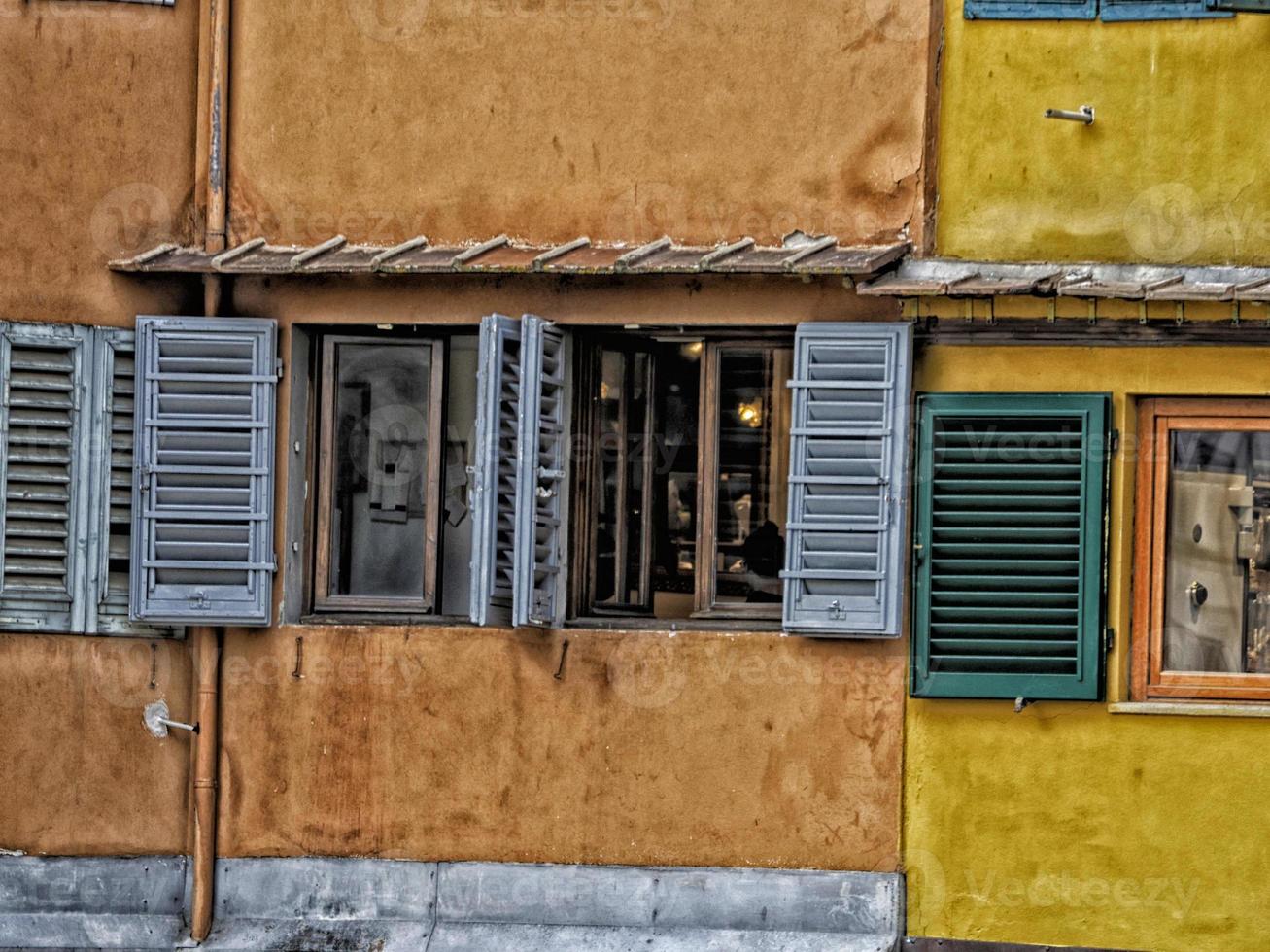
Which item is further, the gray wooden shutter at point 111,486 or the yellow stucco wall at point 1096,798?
the gray wooden shutter at point 111,486

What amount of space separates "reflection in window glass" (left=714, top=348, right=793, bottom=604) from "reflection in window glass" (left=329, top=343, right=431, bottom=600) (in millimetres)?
1394

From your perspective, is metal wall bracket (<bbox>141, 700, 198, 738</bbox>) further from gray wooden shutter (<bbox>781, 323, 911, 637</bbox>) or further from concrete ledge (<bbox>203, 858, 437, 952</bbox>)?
gray wooden shutter (<bbox>781, 323, 911, 637</bbox>)

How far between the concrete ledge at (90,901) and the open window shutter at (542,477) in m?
2.14

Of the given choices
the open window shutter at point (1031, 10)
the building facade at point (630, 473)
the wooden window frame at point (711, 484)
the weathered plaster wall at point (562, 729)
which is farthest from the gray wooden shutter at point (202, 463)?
the open window shutter at point (1031, 10)

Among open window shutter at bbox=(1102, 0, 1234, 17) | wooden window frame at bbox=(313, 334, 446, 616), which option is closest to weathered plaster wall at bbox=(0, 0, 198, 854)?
wooden window frame at bbox=(313, 334, 446, 616)

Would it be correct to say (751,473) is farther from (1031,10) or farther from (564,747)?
(1031,10)

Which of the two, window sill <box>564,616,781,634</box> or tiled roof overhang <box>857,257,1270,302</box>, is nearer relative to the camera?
tiled roof overhang <box>857,257,1270,302</box>

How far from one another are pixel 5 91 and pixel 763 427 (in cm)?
380

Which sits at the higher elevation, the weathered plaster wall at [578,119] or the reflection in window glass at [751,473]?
the weathered plaster wall at [578,119]

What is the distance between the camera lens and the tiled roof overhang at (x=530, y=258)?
952cm

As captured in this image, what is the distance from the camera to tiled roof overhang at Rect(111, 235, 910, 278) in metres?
9.52

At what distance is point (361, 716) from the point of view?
394 inches

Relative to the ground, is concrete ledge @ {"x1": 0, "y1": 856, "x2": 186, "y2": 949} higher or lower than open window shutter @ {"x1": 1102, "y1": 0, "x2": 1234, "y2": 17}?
lower

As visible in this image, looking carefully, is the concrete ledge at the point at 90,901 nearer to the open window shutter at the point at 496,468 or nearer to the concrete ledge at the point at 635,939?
the concrete ledge at the point at 635,939
